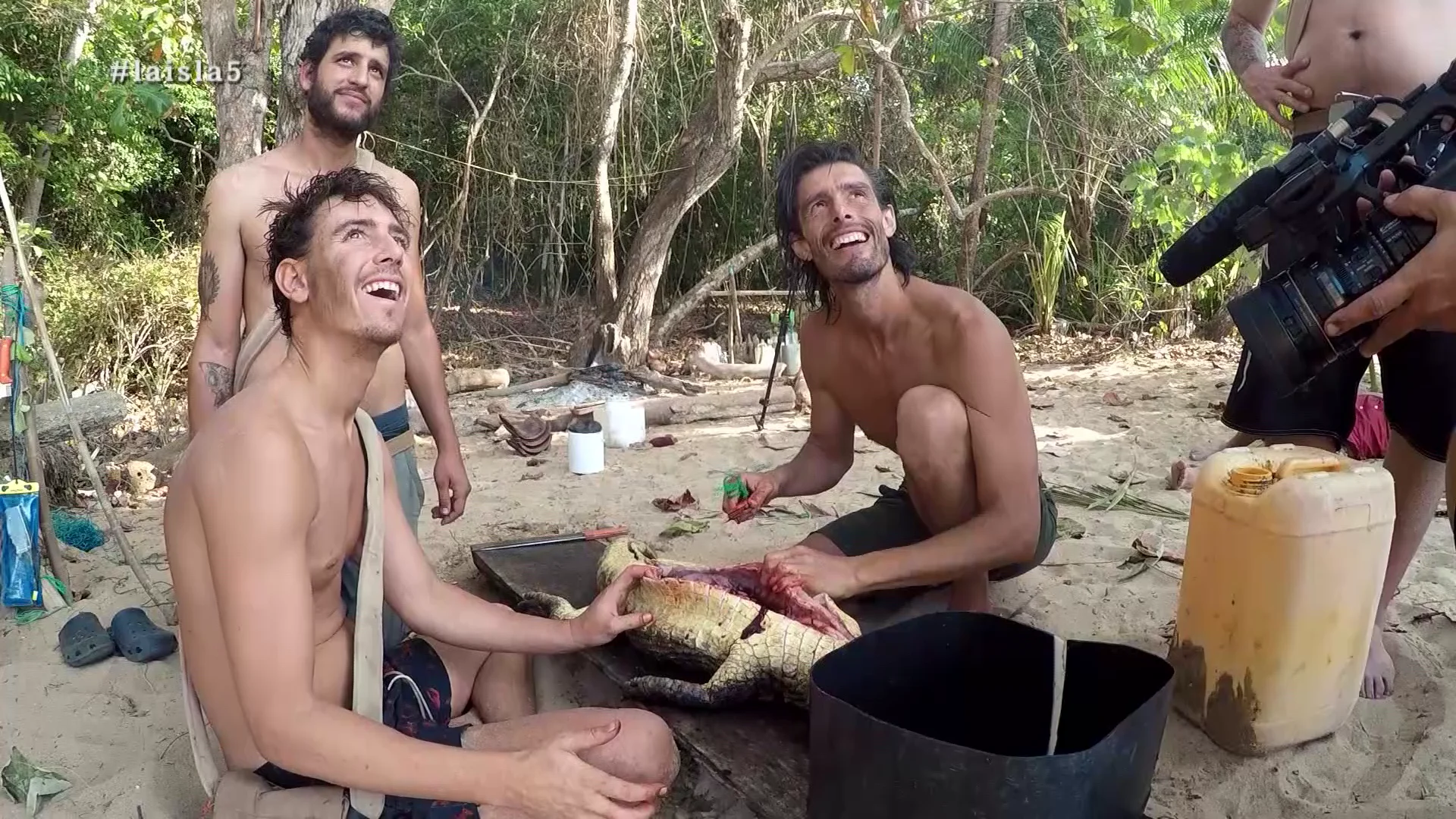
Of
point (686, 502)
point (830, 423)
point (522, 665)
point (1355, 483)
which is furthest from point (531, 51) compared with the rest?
point (1355, 483)

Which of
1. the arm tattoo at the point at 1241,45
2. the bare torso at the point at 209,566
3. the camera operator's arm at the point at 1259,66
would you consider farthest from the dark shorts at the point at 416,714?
the arm tattoo at the point at 1241,45

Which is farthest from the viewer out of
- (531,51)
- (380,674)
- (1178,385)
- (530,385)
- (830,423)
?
(531,51)

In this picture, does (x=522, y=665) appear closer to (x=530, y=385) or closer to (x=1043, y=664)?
(x=1043, y=664)

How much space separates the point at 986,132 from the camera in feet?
28.5

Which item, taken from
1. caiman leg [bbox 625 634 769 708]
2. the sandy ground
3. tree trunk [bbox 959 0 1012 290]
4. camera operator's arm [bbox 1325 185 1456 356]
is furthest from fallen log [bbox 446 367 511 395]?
camera operator's arm [bbox 1325 185 1456 356]

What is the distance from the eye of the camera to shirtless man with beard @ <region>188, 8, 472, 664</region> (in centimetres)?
280

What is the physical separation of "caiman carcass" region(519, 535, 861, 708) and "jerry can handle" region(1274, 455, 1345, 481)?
1017 mm

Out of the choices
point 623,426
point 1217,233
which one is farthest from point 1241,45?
point 623,426

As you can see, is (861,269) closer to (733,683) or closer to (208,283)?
(733,683)

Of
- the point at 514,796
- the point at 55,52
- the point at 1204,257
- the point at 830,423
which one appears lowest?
the point at 514,796

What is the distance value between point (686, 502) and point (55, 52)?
7.66 meters

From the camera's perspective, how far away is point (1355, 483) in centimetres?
208

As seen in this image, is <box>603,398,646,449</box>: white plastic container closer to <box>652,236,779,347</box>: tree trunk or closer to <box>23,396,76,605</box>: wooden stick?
<box>23,396,76,605</box>: wooden stick

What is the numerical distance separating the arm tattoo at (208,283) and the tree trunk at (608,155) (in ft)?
17.0
